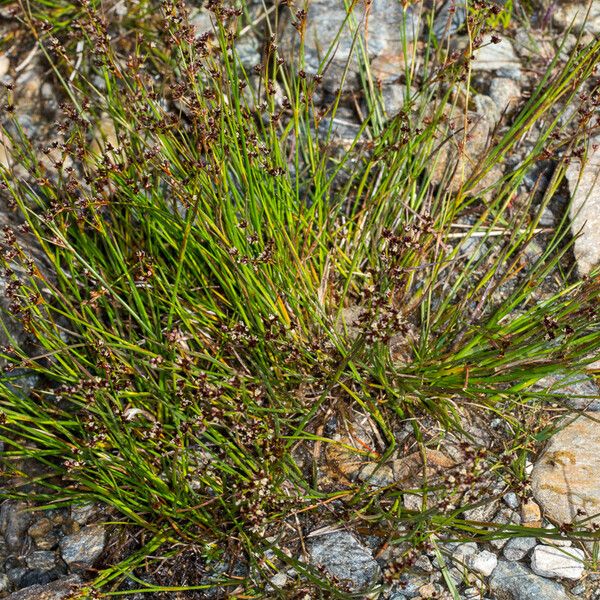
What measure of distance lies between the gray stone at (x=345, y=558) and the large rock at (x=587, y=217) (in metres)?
1.53

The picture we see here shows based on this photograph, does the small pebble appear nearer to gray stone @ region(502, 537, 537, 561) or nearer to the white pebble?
gray stone @ region(502, 537, 537, 561)

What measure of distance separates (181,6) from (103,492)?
1.75 metres

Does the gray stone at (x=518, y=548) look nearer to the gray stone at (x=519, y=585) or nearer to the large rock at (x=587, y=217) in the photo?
the gray stone at (x=519, y=585)

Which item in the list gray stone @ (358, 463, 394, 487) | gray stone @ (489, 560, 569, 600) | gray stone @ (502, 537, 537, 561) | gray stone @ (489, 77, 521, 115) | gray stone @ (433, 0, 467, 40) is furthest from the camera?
gray stone @ (433, 0, 467, 40)

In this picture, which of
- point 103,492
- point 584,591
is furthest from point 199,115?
point 584,591

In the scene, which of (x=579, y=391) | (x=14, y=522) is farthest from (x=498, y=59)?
(x=14, y=522)

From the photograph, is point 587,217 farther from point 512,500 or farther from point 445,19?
point 445,19

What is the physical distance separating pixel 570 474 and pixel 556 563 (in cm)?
35

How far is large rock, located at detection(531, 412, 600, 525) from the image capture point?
2516mm

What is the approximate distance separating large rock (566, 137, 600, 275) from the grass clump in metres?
0.17

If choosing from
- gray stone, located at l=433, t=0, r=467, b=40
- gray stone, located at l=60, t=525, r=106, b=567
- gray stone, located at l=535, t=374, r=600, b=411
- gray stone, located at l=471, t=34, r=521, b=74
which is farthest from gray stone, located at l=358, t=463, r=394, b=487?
gray stone, located at l=433, t=0, r=467, b=40

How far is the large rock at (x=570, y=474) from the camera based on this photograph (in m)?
2.52

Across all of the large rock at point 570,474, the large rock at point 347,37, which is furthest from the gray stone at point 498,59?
the large rock at point 570,474

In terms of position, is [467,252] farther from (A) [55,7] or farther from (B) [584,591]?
(A) [55,7]
